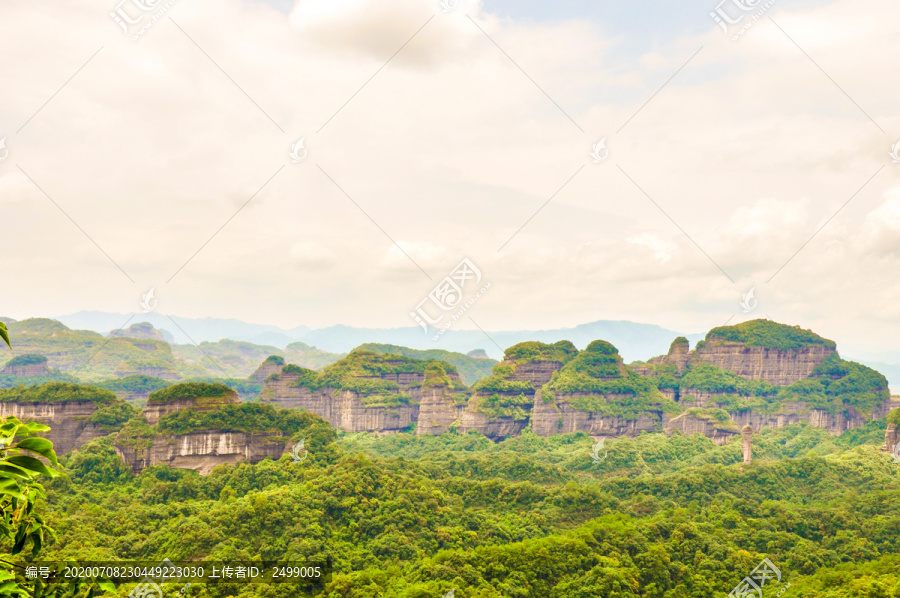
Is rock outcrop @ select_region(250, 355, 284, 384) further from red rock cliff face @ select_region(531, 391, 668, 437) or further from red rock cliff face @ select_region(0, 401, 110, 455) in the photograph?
red rock cliff face @ select_region(0, 401, 110, 455)

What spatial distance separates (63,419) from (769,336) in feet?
369

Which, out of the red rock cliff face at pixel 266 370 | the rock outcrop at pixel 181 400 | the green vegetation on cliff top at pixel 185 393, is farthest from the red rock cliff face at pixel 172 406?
the red rock cliff face at pixel 266 370

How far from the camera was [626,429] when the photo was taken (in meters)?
109

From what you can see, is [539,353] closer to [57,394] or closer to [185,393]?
[185,393]

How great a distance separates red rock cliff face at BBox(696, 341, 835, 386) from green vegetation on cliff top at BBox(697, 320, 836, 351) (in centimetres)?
86

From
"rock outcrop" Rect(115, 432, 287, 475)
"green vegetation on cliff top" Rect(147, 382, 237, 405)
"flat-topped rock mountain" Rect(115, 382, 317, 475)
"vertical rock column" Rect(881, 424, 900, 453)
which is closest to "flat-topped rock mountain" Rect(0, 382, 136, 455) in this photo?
"flat-topped rock mountain" Rect(115, 382, 317, 475)

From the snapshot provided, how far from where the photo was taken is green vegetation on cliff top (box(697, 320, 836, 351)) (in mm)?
122625

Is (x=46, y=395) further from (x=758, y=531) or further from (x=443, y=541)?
(x=758, y=531)

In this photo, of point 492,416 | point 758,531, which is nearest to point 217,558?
point 758,531

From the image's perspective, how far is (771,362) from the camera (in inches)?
4815

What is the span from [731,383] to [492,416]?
42.9 m

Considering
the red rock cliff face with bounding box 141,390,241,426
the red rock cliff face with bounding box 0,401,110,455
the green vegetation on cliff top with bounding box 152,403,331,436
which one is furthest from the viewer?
the red rock cliff face with bounding box 0,401,110,455

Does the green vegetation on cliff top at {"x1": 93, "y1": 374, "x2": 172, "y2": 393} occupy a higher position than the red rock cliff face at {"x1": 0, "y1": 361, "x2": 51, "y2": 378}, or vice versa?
the red rock cliff face at {"x1": 0, "y1": 361, "x2": 51, "y2": 378}

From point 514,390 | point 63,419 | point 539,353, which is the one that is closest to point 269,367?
point 514,390
